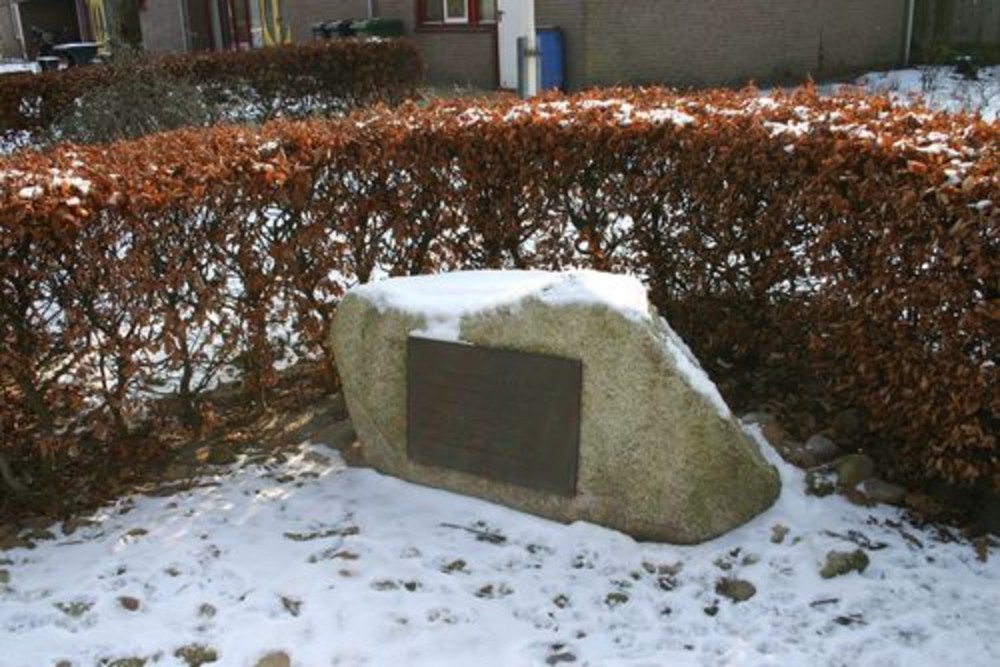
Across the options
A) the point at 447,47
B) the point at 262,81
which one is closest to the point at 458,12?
the point at 447,47

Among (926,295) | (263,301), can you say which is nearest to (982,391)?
(926,295)

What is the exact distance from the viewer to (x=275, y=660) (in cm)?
320

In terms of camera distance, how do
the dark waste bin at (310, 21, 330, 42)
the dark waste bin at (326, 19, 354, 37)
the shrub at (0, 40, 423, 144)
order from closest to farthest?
the shrub at (0, 40, 423, 144), the dark waste bin at (326, 19, 354, 37), the dark waste bin at (310, 21, 330, 42)

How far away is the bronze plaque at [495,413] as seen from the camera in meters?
3.80

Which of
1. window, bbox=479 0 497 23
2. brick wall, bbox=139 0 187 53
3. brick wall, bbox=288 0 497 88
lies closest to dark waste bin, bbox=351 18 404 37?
brick wall, bbox=288 0 497 88

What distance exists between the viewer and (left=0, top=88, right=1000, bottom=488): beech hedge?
3.71m

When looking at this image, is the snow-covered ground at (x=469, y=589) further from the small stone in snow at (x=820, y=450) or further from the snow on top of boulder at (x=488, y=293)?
the snow on top of boulder at (x=488, y=293)

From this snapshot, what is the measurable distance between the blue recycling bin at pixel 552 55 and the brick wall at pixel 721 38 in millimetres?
160

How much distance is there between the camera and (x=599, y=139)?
4.68 meters

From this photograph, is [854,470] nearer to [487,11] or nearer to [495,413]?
[495,413]

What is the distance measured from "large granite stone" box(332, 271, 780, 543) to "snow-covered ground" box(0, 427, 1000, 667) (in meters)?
0.09

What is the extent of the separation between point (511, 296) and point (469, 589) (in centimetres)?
112

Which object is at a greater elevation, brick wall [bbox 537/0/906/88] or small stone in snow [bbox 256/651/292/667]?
brick wall [bbox 537/0/906/88]

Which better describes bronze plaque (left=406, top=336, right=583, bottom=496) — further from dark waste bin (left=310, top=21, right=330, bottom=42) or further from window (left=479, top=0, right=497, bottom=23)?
dark waste bin (left=310, top=21, right=330, bottom=42)
